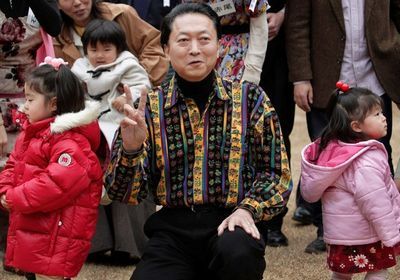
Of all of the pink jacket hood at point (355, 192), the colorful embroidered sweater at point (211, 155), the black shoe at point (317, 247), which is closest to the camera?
the colorful embroidered sweater at point (211, 155)

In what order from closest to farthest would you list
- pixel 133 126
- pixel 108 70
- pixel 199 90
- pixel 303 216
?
pixel 133 126, pixel 199 90, pixel 108 70, pixel 303 216

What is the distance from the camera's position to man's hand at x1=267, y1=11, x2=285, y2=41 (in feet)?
16.1

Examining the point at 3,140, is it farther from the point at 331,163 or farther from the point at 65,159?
the point at 331,163

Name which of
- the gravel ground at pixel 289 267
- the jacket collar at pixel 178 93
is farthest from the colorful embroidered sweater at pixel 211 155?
the gravel ground at pixel 289 267

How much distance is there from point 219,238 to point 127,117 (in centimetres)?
58

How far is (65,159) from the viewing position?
3695mm

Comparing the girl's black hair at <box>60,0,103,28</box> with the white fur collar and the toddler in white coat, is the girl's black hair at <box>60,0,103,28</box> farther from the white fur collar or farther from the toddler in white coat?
the white fur collar

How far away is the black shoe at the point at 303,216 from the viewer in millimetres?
5648

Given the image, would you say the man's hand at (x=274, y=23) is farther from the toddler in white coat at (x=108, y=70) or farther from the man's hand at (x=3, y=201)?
the man's hand at (x=3, y=201)

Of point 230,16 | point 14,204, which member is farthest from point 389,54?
point 14,204

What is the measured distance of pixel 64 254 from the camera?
375 cm

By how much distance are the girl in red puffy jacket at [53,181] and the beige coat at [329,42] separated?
4.76 ft

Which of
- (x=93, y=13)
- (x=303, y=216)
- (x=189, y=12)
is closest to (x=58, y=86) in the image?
(x=189, y=12)

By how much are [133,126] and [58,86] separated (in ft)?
2.50
